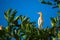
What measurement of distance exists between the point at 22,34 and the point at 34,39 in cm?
8

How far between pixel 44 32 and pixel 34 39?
66mm

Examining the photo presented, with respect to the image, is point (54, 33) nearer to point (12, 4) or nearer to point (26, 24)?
point (26, 24)

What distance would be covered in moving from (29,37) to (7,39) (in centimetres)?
12

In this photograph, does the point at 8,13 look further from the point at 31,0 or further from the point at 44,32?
the point at 31,0

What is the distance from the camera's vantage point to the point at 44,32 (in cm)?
83

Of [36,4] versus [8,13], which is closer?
[8,13]

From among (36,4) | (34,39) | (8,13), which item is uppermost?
(36,4)

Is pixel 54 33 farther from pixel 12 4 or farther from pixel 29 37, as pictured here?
pixel 12 4

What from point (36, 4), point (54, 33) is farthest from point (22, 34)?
point (36, 4)

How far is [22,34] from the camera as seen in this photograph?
812 millimetres

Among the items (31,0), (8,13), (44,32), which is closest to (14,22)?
(8,13)

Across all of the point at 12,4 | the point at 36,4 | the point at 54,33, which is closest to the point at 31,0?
the point at 36,4

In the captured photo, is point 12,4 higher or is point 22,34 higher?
point 12,4

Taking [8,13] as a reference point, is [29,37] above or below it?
below
